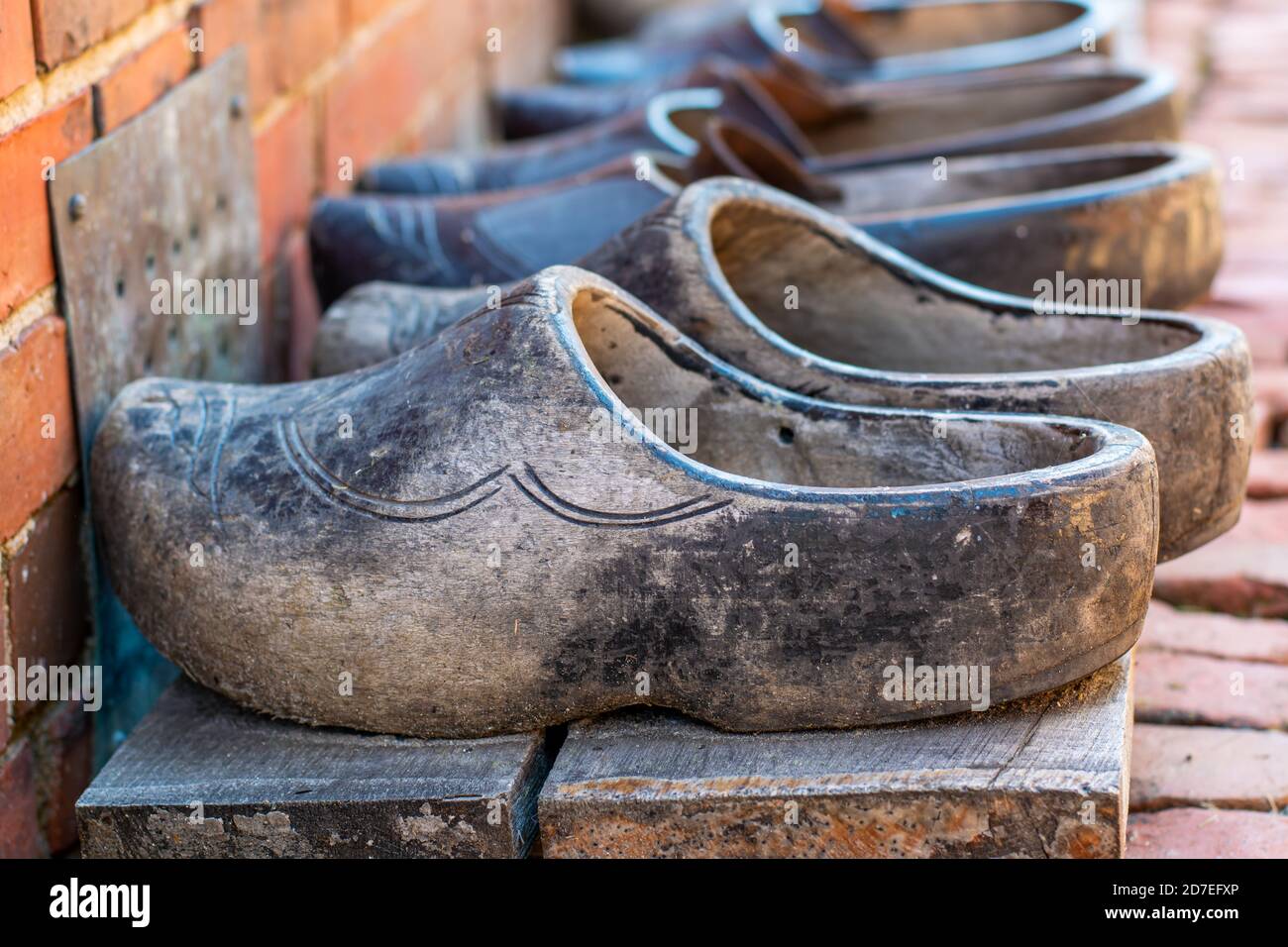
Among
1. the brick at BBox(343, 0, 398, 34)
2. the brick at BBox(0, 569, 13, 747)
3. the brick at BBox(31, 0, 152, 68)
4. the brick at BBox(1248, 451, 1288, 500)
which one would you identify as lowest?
the brick at BBox(1248, 451, 1288, 500)

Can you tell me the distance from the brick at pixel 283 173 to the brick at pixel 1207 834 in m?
1.50

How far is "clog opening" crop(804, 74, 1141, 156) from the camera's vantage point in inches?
129

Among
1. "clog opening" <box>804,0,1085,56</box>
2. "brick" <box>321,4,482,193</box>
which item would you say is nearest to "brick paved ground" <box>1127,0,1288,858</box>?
"clog opening" <box>804,0,1085,56</box>

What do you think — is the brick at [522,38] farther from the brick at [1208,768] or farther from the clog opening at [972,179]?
the brick at [1208,768]

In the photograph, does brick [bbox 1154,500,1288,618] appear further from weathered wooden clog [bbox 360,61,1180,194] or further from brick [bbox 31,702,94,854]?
brick [bbox 31,702,94,854]

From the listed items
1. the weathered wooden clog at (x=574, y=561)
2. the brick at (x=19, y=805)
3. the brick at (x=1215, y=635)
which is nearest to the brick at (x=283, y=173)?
the weathered wooden clog at (x=574, y=561)

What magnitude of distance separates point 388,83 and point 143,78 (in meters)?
1.33

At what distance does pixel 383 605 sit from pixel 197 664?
234 millimetres

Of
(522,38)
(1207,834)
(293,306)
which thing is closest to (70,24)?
(293,306)

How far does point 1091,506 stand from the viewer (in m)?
1.47

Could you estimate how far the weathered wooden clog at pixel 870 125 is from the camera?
9.18 feet

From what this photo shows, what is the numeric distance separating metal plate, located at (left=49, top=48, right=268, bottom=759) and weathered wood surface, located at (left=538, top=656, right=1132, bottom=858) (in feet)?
2.08

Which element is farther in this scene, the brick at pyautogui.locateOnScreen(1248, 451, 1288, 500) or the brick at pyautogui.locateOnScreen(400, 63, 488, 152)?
the brick at pyautogui.locateOnScreen(400, 63, 488, 152)

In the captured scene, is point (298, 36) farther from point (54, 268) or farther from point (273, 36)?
point (54, 268)
